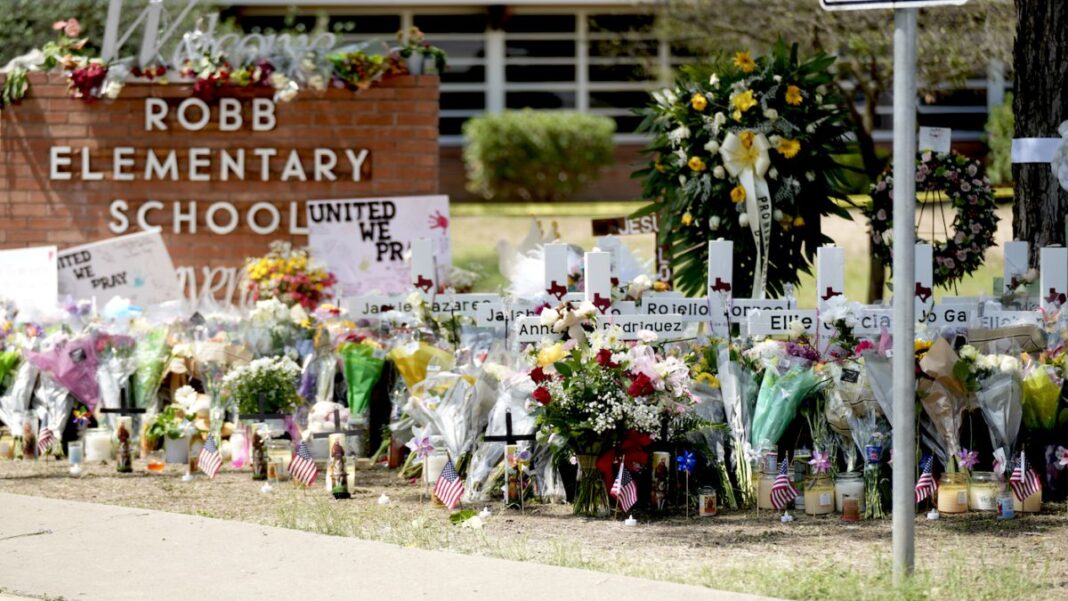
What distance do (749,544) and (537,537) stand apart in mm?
956

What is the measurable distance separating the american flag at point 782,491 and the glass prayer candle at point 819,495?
0.28ft

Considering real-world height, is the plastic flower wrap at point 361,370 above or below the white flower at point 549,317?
below

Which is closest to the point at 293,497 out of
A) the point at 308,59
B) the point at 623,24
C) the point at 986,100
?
the point at 308,59

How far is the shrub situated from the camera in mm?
23719

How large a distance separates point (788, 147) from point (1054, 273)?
77.7 inches

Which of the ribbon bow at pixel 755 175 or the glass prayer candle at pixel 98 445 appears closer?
the glass prayer candle at pixel 98 445

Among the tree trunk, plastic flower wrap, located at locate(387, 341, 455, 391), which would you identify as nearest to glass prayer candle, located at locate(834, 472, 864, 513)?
plastic flower wrap, located at locate(387, 341, 455, 391)

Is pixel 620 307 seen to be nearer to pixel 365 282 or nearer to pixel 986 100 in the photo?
pixel 365 282

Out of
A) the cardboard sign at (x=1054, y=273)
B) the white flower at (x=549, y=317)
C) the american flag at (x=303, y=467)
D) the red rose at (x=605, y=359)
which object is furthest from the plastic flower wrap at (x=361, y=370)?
the cardboard sign at (x=1054, y=273)

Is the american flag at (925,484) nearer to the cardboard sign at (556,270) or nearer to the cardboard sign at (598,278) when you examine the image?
the cardboard sign at (598,278)

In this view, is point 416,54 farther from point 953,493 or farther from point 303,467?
point 953,493

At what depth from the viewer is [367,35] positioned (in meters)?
26.2

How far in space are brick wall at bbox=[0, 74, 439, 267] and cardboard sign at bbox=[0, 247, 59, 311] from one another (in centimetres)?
108

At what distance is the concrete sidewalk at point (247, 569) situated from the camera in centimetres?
563
